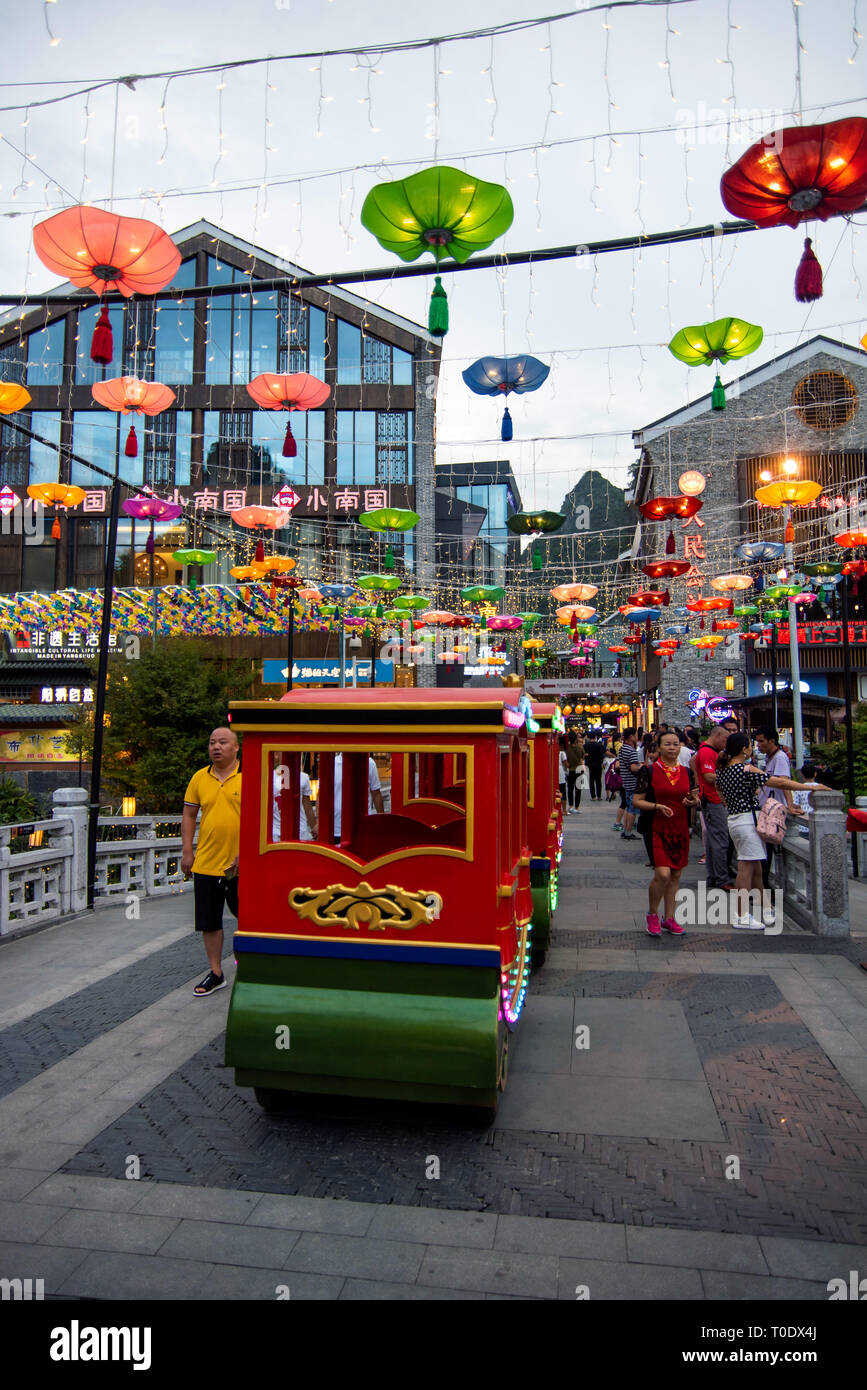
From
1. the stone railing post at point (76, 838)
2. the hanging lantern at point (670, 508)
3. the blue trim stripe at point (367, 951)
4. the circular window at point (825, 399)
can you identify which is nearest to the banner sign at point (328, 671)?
the hanging lantern at point (670, 508)

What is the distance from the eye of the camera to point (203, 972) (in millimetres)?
7281

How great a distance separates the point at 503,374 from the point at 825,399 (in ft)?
84.9

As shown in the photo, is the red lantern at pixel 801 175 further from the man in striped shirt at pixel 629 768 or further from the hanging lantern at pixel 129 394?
the man in striped shirt at pixel 629 768

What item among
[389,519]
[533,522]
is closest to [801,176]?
[533,522]

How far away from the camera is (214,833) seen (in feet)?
20.6

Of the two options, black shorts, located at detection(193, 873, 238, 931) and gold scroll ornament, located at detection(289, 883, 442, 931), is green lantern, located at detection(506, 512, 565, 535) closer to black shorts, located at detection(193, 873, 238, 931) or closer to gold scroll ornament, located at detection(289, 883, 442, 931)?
black shorts, located at detection(193, 873, 238, 931)

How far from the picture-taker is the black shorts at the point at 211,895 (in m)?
6.26

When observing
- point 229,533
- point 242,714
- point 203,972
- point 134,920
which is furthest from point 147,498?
point 229,533

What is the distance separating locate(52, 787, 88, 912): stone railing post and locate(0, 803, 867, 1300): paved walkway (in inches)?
122

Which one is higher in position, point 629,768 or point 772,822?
point 629,768

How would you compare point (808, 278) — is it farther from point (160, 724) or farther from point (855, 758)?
point (160, 724)

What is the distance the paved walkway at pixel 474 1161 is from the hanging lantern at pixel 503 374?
6.69 metres

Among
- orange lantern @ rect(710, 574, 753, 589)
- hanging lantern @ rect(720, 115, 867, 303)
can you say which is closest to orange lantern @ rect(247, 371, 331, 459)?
hanging lantern @ rect(720, 115, 867, 303)

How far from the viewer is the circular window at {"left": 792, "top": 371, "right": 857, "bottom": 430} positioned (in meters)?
29.9
